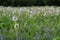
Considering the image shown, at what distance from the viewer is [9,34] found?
10.5ft

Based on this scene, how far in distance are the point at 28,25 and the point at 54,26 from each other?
1.23 feet

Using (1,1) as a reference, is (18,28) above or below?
above

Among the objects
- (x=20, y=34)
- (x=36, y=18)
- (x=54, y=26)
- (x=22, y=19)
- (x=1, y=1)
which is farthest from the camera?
(x=1, y=1)

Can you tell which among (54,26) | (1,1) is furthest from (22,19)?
(1,1)

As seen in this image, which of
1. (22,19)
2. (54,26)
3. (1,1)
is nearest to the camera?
(54,26)

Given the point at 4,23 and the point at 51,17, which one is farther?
the point at 51,17

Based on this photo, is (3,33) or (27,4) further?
(27,4)

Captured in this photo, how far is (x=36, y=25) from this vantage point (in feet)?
11.5

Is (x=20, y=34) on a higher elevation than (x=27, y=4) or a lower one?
higher

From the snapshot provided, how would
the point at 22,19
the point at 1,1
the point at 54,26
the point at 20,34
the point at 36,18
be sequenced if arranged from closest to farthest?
the point at 20,34
the point at 54,26
the point at 22,19
the point at 36,18
the point at 1,1

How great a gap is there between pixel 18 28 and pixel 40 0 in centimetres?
957

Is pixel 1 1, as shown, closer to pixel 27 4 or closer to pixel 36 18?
pixel 27 4

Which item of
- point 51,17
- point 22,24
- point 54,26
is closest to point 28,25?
point 22,24

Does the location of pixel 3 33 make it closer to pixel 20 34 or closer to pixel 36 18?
pixel 20 34
